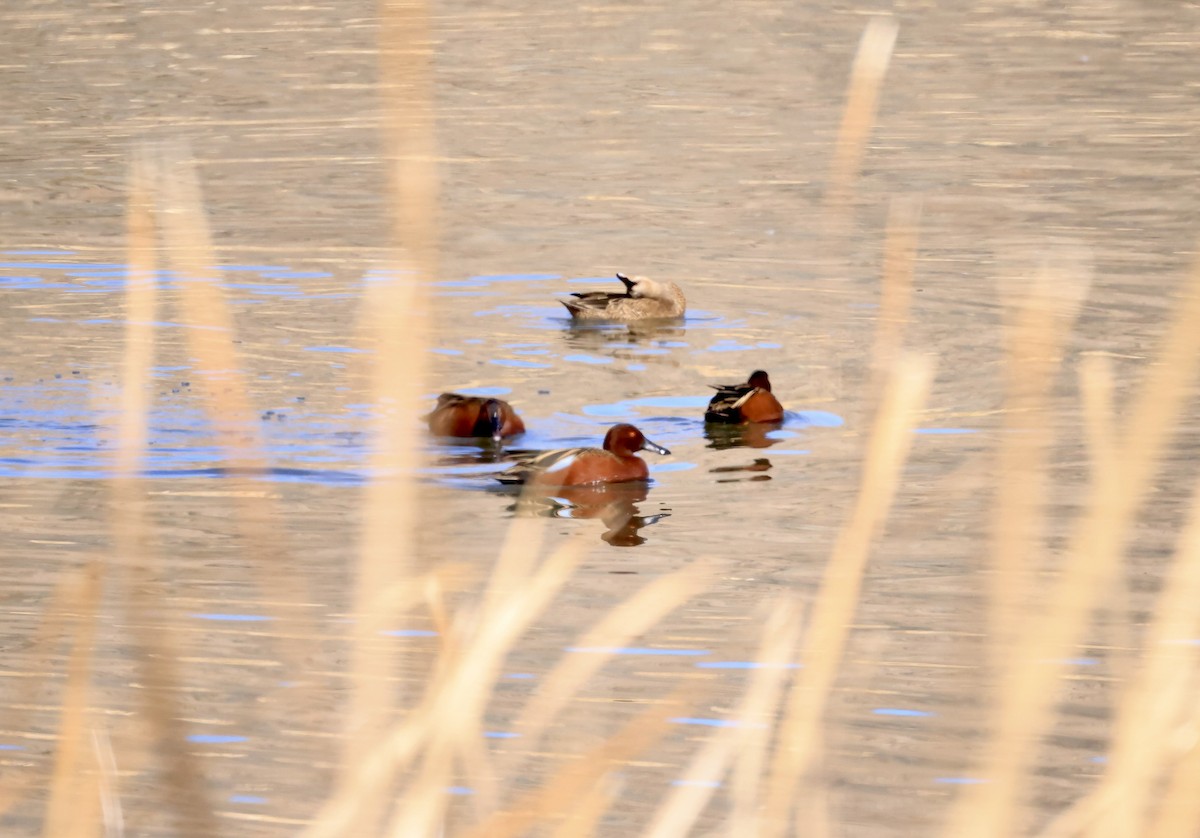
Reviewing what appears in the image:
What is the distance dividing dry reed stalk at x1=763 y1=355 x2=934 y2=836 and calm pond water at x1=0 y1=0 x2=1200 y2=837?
0.50m

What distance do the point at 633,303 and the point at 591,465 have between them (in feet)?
14.8

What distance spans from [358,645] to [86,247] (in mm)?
14869

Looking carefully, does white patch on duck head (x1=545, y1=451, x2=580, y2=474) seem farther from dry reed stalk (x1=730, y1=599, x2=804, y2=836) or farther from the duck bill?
dry reed stalk (x1=730, y1=599, x2=804, y2=836)

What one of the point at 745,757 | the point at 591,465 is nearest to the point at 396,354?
the point at 745,757

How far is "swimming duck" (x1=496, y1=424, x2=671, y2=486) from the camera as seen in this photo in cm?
977

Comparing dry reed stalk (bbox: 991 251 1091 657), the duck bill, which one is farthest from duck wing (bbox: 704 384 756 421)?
dry reed stalk (bbox: 991 251 1091 657)

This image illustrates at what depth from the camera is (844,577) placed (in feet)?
8.18

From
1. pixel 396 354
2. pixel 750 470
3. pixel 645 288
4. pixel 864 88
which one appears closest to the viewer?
pixel 864 88

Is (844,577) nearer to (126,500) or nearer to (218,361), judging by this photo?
(218,361)

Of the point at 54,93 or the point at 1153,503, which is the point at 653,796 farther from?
the point at 54,93

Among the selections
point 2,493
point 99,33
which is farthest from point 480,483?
point 99,33

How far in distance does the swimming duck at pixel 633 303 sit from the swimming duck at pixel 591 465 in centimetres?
407

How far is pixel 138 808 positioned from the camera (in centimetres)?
516

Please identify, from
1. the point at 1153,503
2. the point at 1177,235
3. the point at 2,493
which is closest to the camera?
the point at 1153,503
